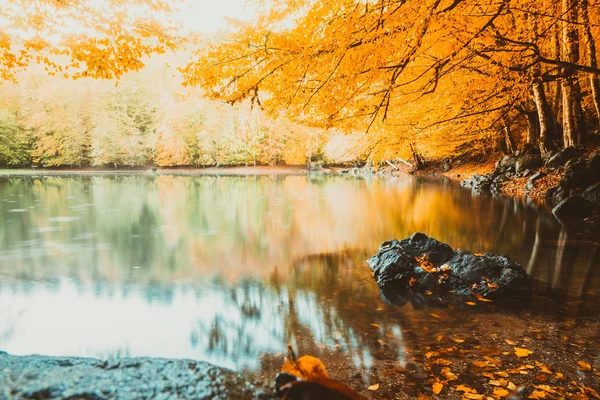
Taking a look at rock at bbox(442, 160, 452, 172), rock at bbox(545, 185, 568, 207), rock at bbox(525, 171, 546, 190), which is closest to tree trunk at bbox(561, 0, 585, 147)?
rock at bbox(525, 171, 546, 190)

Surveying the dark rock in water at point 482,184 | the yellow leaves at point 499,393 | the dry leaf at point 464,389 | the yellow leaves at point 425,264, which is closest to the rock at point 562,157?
the dark rock in water at point 482,184

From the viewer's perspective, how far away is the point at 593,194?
12.0m

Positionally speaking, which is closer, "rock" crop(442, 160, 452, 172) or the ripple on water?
the ripple on water

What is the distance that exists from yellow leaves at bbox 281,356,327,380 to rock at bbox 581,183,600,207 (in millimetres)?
13291

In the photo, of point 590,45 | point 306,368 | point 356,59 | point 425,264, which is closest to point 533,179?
point 590,45

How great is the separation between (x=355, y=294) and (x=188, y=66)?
5.43 meters

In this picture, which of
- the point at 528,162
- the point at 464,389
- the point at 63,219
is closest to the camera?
the point at 464,389

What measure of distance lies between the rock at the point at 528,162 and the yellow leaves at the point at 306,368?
67.5 ft

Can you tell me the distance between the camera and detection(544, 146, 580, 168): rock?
49.3 ft

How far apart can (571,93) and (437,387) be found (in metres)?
15.3

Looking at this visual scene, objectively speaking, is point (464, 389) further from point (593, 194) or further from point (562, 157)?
point (562, 157)

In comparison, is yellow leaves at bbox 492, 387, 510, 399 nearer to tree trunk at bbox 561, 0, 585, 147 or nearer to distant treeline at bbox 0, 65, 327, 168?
tree trunk at bbox 561, 0, 585, 147

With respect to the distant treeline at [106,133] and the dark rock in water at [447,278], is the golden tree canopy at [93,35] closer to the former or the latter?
the dark rock in water at [447,278]

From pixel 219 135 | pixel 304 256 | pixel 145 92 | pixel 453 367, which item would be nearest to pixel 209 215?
pixel 304 256
